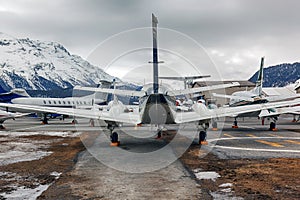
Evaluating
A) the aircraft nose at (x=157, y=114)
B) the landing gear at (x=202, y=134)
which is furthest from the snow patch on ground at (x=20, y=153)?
the landing gear at (x=202, y=134)

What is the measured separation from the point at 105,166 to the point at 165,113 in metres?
4.92

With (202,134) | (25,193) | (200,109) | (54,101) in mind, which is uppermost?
(54,101)

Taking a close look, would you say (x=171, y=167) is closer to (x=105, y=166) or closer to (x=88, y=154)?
(x=105, y=166)

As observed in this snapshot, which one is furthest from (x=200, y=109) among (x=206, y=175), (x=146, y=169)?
(x=206, y=175)

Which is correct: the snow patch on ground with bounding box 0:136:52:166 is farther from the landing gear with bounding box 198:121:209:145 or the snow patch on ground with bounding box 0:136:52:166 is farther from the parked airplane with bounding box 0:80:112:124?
the parked airplane with bounding box 0:80:112:124

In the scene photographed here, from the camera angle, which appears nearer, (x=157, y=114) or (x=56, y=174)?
(x=56, y=174)

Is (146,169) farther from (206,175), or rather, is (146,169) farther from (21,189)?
(21,189)

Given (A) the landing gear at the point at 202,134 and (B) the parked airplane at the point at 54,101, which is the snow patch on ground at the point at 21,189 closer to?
(A) the landing gear at the point at 202,134

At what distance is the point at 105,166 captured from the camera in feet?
32.0

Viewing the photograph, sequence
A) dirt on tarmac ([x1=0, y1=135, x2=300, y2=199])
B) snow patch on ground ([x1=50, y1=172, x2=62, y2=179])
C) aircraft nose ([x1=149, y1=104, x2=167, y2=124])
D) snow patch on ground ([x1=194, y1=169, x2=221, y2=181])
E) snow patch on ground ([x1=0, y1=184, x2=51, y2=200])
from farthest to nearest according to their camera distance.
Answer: aircraft nose ([x1=149, y1=104, x2=167, y2=124]) < snow patch on ground ([x1=50, y1=172, x2=62, y2=179]) < snow patch on ground ([x1=194, y1=169, x2=221, y2=181]) < dirt on tarmac ([x1=0, y1=135, x2=300, y2=199]) < snow patch on ground ([x1=0, y1=184, x2=51, y2=200])

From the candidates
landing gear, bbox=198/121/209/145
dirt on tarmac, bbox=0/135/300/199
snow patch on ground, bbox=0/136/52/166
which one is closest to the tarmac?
dirt on tarmac, bbox=0/135/300/199

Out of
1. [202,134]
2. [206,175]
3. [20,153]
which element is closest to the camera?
[206,175]

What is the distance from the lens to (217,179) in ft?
25.5

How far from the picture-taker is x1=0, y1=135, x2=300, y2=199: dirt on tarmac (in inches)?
258
